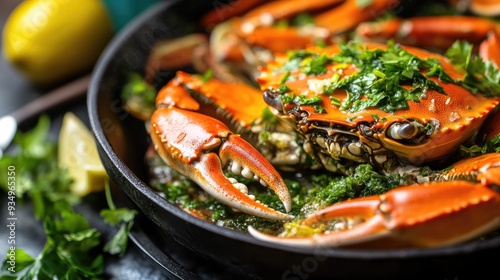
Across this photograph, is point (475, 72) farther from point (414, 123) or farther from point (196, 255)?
point (196, 255)

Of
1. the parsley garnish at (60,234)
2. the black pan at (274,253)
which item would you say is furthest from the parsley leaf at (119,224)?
the black pan at (274,253)

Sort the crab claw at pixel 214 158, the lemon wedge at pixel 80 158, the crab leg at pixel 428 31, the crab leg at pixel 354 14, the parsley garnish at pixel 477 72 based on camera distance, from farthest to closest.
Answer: the crab leg at pixel 354 14 → the crab leg at pixel 428 31 → the lemon wedge at pixel 80 158 → the parsley garnish at pixel 477 72 → the crab claw at pixel 214 158

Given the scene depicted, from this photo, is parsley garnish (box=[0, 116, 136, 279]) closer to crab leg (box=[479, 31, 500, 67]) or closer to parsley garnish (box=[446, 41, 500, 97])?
parsley garnish (box=[446, 41, 500, 97])

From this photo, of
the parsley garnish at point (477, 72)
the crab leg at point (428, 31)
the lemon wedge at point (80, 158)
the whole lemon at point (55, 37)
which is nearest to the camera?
the parsley garnish at point (477, 72)

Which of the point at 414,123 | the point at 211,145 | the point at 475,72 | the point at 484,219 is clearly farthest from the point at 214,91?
the point at 484,219

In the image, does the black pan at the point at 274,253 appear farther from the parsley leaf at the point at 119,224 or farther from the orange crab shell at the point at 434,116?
the orange crab shell at the point at 434,116

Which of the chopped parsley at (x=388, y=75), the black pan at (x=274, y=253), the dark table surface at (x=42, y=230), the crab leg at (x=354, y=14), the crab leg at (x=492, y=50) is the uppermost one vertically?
the chopped parsley at (x=388, y=75)

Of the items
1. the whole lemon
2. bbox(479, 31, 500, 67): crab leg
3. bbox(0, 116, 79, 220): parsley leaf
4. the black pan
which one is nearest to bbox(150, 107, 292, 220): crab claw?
the black pan
